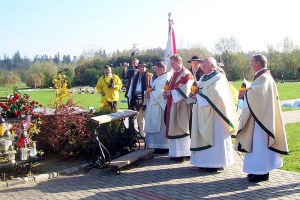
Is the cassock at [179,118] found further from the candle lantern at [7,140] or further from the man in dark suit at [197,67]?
the candle lantern at [7,140]

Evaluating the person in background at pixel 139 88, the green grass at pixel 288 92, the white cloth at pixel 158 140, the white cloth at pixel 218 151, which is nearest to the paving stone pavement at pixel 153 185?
the white cloth at pixel 218 151

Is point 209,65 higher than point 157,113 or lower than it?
higher

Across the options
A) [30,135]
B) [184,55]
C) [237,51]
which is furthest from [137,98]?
[237,51]

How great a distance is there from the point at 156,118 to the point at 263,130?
3.27 meters

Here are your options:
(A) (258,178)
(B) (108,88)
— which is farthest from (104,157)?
(B) (108,88)

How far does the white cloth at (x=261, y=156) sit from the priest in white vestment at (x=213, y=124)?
2.24ft

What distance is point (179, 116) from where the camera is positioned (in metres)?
8.45

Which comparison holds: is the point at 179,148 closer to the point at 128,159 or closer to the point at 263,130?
the point at 128,159

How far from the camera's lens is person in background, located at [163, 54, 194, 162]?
838 centimetres

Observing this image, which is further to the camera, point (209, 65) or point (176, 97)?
point (176, 97)

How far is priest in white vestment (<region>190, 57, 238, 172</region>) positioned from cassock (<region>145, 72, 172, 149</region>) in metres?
1.88

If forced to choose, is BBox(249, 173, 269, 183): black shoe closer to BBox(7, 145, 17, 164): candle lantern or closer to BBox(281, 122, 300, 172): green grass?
BBox(281, 122, 300, 172): green grass

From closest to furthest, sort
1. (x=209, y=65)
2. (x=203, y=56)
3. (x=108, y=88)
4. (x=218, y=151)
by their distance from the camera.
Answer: (x=218, y=151) → (x=209, y=65) → (x=108, y=88) → (x=203, y=56)

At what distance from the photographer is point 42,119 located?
873 cm
